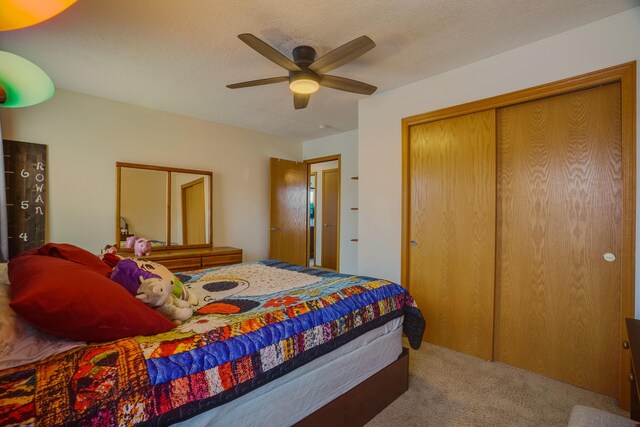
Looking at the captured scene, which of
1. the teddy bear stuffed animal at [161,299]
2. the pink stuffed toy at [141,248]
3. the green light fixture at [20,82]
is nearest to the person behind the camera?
→ the teddy bear stuffed animal at [161,299]

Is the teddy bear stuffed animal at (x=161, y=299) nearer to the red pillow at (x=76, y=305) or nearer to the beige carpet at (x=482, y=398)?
the red pillow at (x=76, y=305)

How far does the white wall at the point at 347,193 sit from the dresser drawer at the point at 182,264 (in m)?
2.21

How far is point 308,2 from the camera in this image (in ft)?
5.86

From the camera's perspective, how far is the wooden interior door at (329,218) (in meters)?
5.98

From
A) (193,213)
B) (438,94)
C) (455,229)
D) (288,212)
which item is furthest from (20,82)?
(288,212)

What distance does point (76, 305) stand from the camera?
0.94m

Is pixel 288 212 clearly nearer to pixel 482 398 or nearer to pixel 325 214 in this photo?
pixel 325 214

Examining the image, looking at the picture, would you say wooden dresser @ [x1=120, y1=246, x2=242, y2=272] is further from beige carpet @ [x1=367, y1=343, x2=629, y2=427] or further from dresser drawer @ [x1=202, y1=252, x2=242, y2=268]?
beige carpet @ [x1=367, y1=343, x2=629, y2=427]

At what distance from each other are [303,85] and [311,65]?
0.58 ft

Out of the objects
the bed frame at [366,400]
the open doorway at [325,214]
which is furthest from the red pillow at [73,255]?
the open doorway at [325,214]

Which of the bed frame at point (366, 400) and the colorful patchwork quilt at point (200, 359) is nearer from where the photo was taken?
the colorful patchwork quilt at point (200, 359)

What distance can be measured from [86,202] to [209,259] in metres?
1.41

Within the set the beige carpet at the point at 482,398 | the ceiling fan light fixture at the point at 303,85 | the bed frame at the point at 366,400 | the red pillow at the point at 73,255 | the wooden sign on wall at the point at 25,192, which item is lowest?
the beige carpet at the point at 482,398

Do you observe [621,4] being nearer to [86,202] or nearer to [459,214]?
[459,214]
